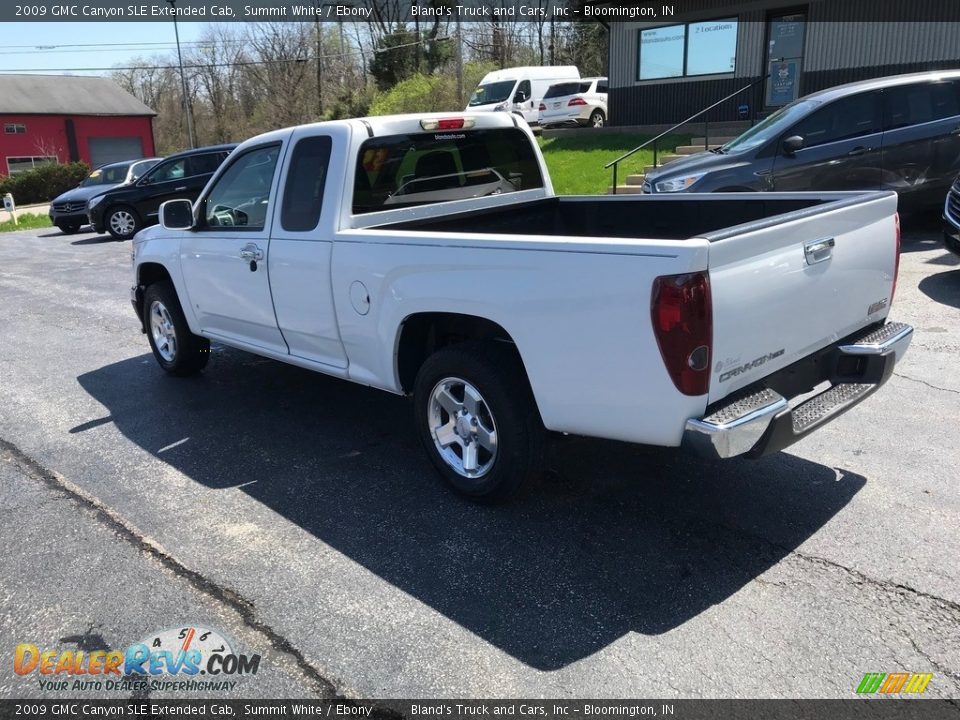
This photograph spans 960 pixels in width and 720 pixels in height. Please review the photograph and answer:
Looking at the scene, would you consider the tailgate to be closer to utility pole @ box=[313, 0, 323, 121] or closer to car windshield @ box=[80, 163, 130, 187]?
car windshield @ box=[80, 163, 130, 187]

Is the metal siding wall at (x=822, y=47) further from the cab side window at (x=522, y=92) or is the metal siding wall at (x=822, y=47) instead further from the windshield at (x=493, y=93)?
the windshield at (x=493, y=93)

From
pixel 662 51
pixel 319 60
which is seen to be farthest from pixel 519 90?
pixel 319 60

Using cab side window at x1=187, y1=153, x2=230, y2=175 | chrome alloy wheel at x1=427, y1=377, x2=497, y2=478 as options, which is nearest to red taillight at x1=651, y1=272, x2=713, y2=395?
chrome alloy wheel at x1=427, y1=377, x2=497, y2=478

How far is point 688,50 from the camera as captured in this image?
19.0 meters

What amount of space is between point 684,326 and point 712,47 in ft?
58.6

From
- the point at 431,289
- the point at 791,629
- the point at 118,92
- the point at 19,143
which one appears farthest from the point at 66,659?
the point at 118,92

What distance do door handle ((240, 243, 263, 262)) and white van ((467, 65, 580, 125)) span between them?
69.6 feet

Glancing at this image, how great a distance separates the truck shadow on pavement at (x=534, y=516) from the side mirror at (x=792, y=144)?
576 centimetres

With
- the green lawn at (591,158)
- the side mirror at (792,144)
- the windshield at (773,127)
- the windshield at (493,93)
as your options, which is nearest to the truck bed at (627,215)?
the side mirror at (792,144)

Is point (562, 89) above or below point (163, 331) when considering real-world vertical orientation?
above

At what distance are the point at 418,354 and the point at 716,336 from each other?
1.83 meters

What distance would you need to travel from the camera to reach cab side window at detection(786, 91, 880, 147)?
30.8 feet

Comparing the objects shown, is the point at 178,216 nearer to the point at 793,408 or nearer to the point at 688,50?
the point at 793,408

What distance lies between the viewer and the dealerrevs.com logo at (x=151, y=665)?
2893 mm
